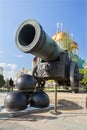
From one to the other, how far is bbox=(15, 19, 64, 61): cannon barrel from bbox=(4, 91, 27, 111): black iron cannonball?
2388 mm

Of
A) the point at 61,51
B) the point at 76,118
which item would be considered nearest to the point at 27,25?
the point at 61,51

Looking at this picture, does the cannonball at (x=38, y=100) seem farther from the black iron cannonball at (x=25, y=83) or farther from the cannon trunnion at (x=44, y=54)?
the cannon trunnion at (x=44, y=54)

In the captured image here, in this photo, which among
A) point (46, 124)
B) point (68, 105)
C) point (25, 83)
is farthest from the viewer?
point (68, 105)

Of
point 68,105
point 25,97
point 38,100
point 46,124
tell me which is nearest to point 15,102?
point 25,97

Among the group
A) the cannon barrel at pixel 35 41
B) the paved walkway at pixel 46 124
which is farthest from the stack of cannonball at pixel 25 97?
the cannon barrel at pixel 35 41

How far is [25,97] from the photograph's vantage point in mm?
7766

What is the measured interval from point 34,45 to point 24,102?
253 cm

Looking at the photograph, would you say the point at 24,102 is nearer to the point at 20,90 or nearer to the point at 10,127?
the point at 20,90

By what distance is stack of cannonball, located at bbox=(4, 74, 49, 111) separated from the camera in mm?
7379

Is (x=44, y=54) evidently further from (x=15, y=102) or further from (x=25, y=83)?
Answer: (x=15, y=102)

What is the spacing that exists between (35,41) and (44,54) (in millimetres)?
1062

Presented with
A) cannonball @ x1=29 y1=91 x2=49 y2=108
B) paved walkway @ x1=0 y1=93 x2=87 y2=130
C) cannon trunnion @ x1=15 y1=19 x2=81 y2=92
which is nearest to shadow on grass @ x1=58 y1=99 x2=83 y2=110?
cannon trunnion @ x1=15 y1=19 x2=81 y2=92

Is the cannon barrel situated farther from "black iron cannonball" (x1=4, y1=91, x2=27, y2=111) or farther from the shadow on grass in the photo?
"black iron cannonball" (x1=4, y1=91, x2=27, y2=111)

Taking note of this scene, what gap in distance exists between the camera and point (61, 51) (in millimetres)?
10844
